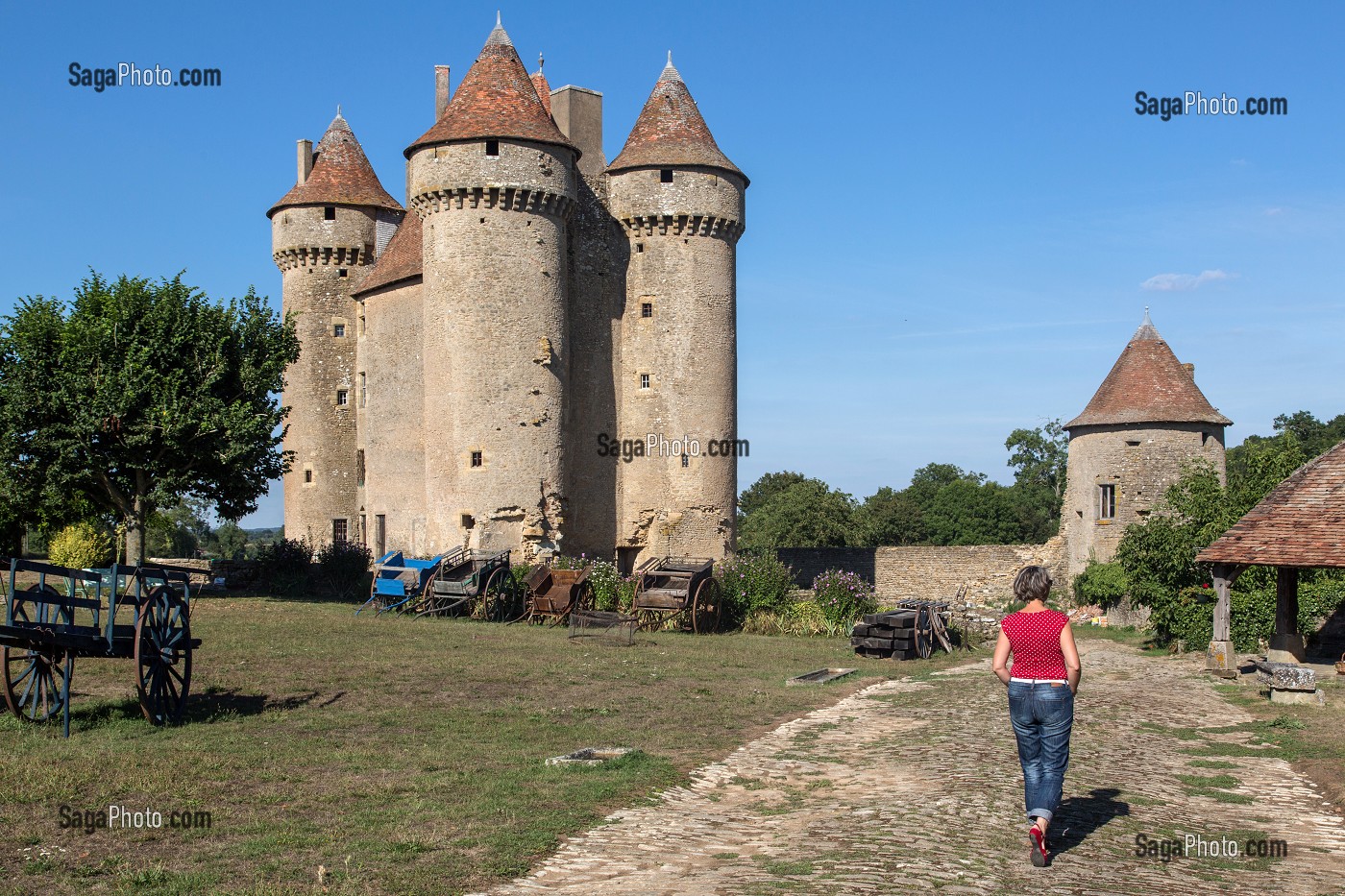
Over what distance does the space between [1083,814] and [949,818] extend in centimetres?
113

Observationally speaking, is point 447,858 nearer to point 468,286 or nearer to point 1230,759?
point 1230,759

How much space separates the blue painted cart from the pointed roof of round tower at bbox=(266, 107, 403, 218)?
13849mm

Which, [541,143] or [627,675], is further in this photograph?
[541,143]

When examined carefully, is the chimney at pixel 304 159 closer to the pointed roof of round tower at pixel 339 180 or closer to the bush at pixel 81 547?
the pointed roof of round tower at pixel 339 180

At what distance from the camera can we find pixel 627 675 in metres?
16.9

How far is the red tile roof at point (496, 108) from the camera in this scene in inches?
1145

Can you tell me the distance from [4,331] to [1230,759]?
27311 mm

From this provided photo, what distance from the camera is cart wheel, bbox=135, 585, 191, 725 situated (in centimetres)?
1157

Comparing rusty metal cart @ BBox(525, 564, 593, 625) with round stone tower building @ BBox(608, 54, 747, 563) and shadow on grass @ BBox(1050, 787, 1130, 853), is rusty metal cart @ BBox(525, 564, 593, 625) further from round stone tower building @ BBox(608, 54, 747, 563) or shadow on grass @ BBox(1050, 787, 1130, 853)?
shadow on grass @ BBox(1050, 787, 1130, 853)

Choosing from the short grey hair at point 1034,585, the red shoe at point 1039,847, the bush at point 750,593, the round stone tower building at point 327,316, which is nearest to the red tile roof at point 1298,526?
the bush at point 750,593

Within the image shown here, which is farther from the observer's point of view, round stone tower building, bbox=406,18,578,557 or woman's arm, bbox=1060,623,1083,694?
round stone tower building, bbox=406,18,578,557

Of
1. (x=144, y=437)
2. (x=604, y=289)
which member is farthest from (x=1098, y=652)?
(x=144, y=437)

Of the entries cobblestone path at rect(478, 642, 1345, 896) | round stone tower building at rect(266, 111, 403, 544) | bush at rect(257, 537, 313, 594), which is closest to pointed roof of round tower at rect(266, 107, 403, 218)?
round stone tower building at rect(266, 111, 403, 544)

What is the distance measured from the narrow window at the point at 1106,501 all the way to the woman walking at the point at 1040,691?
1090 inches
